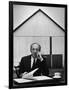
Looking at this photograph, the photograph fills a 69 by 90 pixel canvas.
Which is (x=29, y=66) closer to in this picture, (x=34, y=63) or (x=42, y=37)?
(x=34, y=63)

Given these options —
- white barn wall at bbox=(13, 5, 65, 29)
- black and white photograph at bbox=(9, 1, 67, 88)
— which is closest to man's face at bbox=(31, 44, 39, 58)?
black and white photograph at bbox=(9, 1, 67, 88)

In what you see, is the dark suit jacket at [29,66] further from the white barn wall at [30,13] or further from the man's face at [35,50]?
the white barn wall at [30,13]

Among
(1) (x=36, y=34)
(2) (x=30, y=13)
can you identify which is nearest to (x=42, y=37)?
(1) (x=36, y=34)

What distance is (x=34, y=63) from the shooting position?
1704 mm

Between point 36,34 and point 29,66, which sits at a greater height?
point 36,34

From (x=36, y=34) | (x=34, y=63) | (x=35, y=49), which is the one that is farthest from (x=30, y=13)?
(x=34, y=63)

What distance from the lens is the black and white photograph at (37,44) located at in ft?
5.43

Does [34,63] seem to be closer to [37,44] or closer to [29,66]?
[29,66]

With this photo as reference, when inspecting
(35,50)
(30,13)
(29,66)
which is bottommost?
(29,66)

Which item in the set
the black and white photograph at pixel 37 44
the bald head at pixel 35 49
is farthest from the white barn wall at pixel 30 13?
the bald head at pixel 35 49

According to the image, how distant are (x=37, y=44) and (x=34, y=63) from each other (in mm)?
151

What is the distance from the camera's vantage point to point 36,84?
170cm

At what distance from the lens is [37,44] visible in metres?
1.71

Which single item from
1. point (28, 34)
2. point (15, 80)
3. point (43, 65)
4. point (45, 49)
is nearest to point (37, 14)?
point (28, 34)
